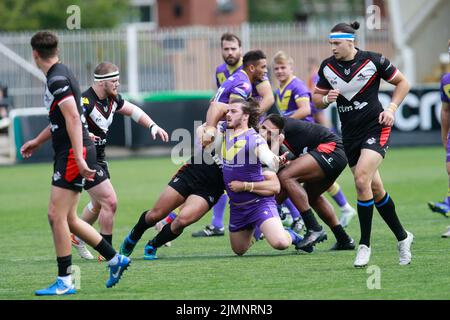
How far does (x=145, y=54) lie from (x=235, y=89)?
64.4ft

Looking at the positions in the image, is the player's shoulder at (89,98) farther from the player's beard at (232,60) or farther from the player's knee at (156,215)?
the player's beard at (232,60)

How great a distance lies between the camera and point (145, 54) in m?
30.2

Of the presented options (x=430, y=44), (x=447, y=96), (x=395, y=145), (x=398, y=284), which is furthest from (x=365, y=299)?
(x=430, y=44)

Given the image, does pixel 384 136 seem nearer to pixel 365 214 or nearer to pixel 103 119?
pixel 365 214

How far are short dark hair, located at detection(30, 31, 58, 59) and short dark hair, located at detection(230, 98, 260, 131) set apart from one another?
2351mm

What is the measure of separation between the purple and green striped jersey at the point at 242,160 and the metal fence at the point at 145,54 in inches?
774

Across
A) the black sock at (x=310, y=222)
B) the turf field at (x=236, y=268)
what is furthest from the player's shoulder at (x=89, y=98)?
the black sock at (x=310, y=222)

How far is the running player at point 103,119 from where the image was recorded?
417 inches

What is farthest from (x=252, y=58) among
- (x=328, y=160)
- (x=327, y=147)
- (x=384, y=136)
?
(x=384, y=136)

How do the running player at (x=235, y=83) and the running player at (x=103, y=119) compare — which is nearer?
the running player at (x=103, y=119)

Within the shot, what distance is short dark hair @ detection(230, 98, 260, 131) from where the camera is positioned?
33.1 ft

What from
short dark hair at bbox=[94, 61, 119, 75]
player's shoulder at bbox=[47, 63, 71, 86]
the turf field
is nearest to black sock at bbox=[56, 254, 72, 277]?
the turf field

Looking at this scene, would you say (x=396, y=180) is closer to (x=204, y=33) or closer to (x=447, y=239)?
(x=447, y=239)

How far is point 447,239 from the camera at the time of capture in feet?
37.6
